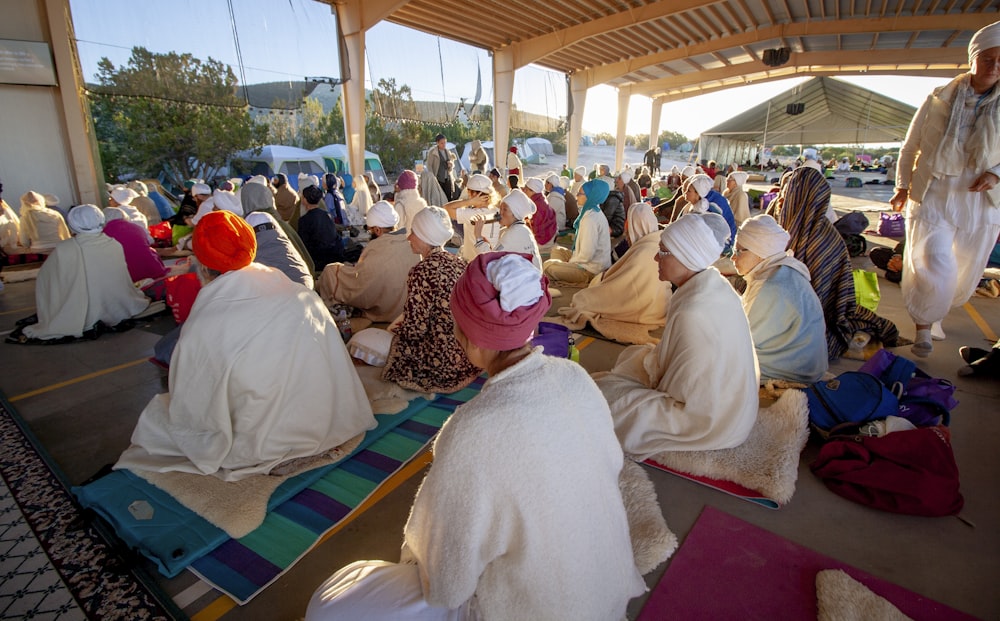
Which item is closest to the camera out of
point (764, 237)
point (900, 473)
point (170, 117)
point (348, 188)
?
point (900, 473)

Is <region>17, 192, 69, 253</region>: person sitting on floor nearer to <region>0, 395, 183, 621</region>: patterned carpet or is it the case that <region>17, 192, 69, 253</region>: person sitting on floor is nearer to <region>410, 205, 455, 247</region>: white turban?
<region>0, 395, 183, 621</region>: patterned carpet

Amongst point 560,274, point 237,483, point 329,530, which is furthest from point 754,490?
point 560,274

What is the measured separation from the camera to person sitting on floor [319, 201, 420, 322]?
452cm

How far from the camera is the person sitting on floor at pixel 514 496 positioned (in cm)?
108

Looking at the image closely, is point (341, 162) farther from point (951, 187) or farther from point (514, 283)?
point (514, 283)

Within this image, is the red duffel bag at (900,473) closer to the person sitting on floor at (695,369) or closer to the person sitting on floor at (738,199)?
the person sitting on floor at (695,369)

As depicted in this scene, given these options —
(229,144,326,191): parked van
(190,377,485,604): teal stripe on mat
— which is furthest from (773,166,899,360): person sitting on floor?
(229,144,326,191): parked van

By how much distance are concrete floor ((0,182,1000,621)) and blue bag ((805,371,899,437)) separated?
199 mm

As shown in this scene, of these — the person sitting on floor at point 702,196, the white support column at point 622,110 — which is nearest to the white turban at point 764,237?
the person sitting on floor at point 702,196

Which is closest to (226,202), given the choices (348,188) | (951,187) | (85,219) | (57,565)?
(85,219)

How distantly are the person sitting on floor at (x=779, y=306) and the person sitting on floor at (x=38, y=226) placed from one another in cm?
906

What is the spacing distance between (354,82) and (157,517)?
11.5 m

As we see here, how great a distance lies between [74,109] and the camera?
841 centimetres

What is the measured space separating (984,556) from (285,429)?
307 centimetres
